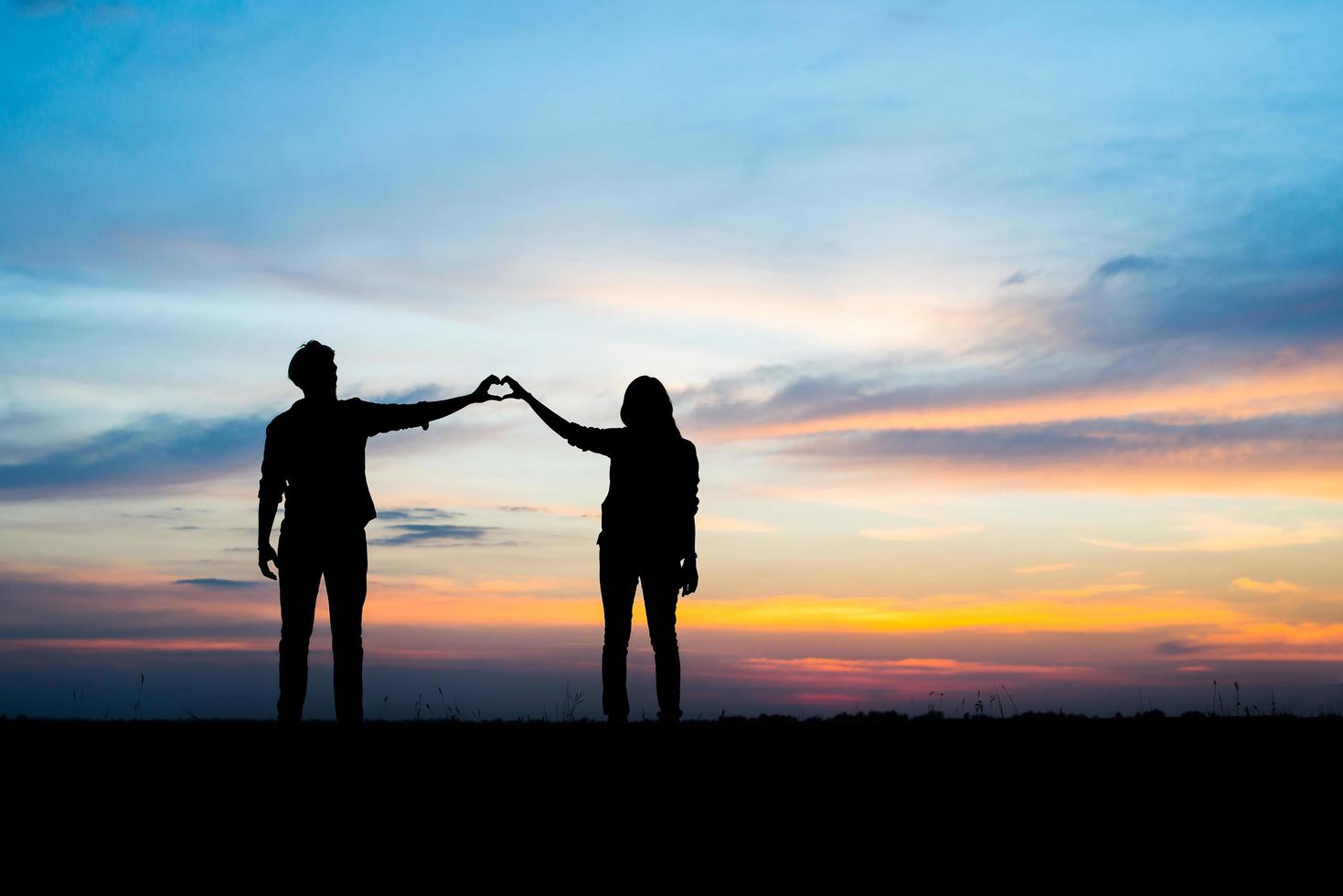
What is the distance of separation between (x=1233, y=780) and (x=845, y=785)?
76.7 inches

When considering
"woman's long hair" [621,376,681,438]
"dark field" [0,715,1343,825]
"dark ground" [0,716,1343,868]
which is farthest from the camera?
"woman's long hair" [621,376,681,438]

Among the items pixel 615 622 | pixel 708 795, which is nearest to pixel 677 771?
pixel 708 795

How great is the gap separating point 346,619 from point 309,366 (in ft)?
6.64

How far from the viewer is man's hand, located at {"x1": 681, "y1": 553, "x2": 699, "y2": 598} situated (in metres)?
11.6

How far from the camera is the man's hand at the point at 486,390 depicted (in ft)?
41.7

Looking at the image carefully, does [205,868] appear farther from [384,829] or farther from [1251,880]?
[1251,880]

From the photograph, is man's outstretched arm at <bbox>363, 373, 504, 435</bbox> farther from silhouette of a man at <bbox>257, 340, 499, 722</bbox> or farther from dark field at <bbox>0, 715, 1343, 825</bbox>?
dark field at <bbox>0, 715, 1343, 825</bbox>

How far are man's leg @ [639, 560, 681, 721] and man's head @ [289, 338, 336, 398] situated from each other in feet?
9.67

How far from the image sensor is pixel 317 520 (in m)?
10.7

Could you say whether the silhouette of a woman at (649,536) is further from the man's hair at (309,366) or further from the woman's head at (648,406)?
the man's hair at (309,366)

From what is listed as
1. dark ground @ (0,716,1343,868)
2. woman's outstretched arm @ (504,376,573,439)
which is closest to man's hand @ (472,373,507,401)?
woman's outstretched arm @ (504,376,573,439)

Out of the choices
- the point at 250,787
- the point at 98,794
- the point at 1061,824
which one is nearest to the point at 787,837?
the point at 1061,824

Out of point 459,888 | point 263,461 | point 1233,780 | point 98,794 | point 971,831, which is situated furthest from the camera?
point 263,461

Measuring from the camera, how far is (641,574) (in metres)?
11.4
